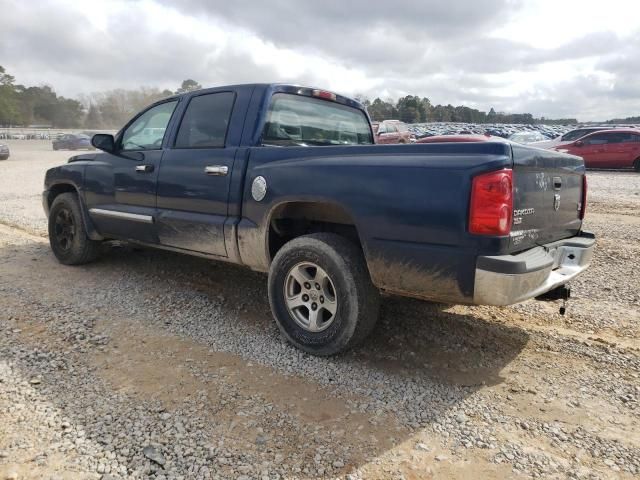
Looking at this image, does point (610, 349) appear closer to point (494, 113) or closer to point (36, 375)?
point (36, 375)

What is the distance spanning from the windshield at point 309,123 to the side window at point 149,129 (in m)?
1.18

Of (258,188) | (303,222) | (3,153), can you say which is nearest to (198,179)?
(258,188)

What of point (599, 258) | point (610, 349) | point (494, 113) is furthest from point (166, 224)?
point (494, 113)

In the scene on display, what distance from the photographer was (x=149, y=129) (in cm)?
470

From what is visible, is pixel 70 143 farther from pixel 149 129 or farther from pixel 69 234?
pixel 149 129

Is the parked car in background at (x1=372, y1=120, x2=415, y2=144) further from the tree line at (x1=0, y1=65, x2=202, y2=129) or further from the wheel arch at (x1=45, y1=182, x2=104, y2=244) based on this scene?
the tree line at (x1=0, y1=65, x2=202, y2=129)

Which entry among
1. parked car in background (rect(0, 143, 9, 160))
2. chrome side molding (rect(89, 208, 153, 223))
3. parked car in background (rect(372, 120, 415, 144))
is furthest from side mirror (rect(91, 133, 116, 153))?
parked car in background (rect(0, 143, 9, 160))

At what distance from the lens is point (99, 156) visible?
16.7ft

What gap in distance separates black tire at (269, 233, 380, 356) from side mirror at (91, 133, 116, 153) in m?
2.53

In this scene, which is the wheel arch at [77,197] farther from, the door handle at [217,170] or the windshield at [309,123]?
the windshield at [309,123]

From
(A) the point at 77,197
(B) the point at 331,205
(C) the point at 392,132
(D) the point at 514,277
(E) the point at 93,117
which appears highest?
(E) the point at 93,117

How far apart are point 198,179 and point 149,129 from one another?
1.19 metres

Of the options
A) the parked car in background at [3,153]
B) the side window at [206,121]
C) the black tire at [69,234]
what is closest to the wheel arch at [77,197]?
the black tire at [69,234]

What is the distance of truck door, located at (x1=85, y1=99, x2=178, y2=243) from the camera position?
4426 mm
